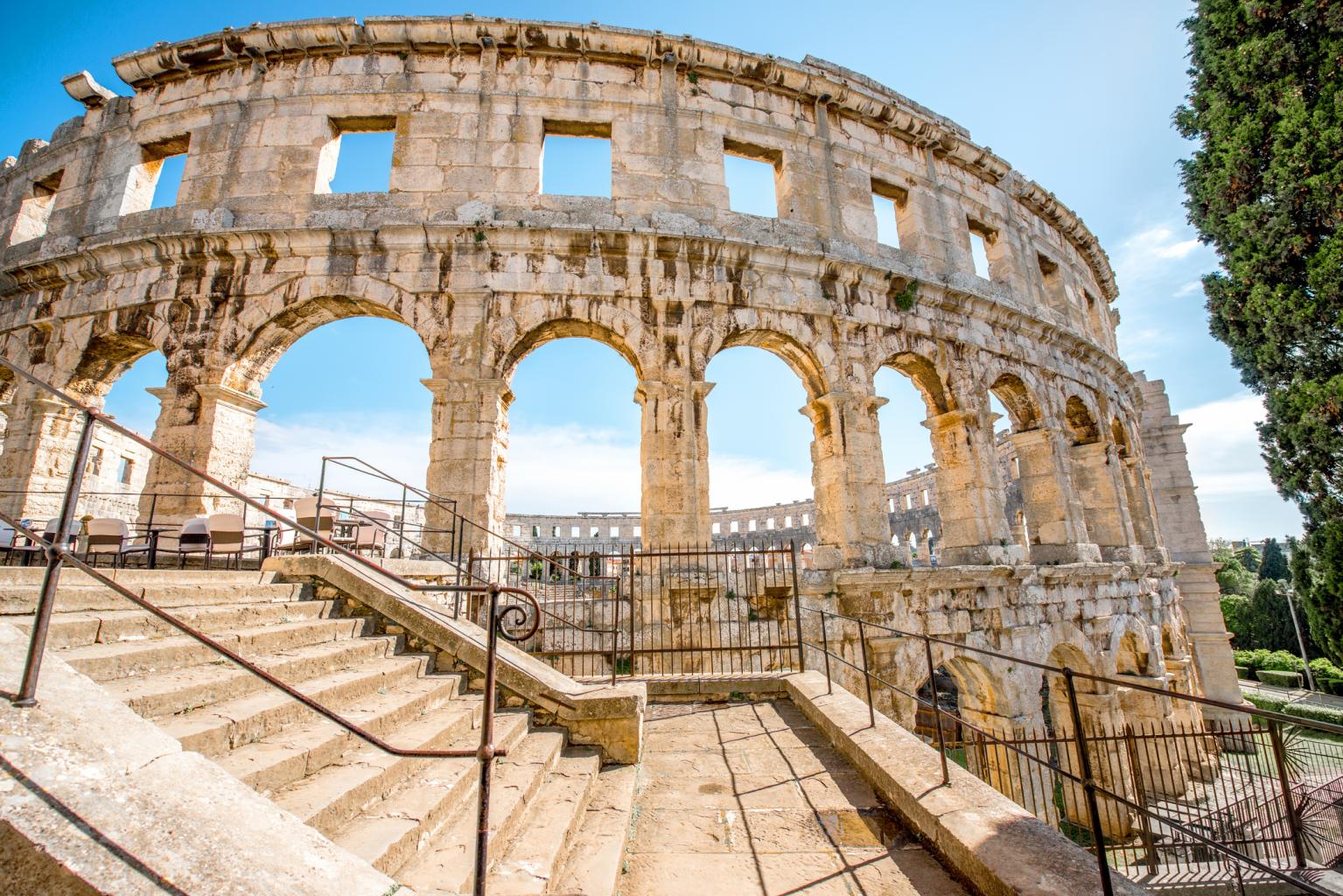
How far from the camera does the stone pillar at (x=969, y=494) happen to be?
9211mm

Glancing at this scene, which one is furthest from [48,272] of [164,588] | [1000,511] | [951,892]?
[1000,511]

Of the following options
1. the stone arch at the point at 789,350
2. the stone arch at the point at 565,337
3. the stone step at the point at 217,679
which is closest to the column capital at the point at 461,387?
the stone arch at the point at 565,337

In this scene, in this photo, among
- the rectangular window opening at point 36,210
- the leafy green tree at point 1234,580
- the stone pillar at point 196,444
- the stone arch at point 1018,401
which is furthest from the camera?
the leafy green tree at point 1234,580

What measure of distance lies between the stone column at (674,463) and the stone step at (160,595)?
4.34 meters

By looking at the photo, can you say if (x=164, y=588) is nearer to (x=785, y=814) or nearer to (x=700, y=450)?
(x=785, y=814)

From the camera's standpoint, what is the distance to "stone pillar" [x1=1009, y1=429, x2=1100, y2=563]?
403 inches

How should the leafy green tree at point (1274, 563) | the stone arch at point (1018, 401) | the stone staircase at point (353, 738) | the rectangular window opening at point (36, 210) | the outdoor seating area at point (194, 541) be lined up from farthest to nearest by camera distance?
the leafy green tree at point (1274, 563) < the stone arch at point (1018, 401) < the rectangular window opening at point (36, 210) < the outdoor seating area at point (194, 541) < the stone staircase at point (353, 738)

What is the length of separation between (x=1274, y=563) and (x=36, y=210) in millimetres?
59148

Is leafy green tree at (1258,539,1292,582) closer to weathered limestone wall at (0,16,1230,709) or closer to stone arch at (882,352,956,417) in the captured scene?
weathered limestone wall at (0,16,1230,709)

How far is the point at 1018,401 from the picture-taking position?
1117cm

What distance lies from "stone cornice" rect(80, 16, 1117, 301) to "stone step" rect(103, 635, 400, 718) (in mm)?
9860

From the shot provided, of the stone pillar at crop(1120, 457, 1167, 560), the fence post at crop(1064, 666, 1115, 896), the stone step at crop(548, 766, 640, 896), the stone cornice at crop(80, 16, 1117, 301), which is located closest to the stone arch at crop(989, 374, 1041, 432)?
the stone pillar at crop(1120, 457, 1167, 560)

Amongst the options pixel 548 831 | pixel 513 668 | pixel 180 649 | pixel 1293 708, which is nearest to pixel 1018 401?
pixel 513 668

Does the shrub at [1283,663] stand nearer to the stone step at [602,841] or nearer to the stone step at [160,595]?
the stone step at [602,841]
